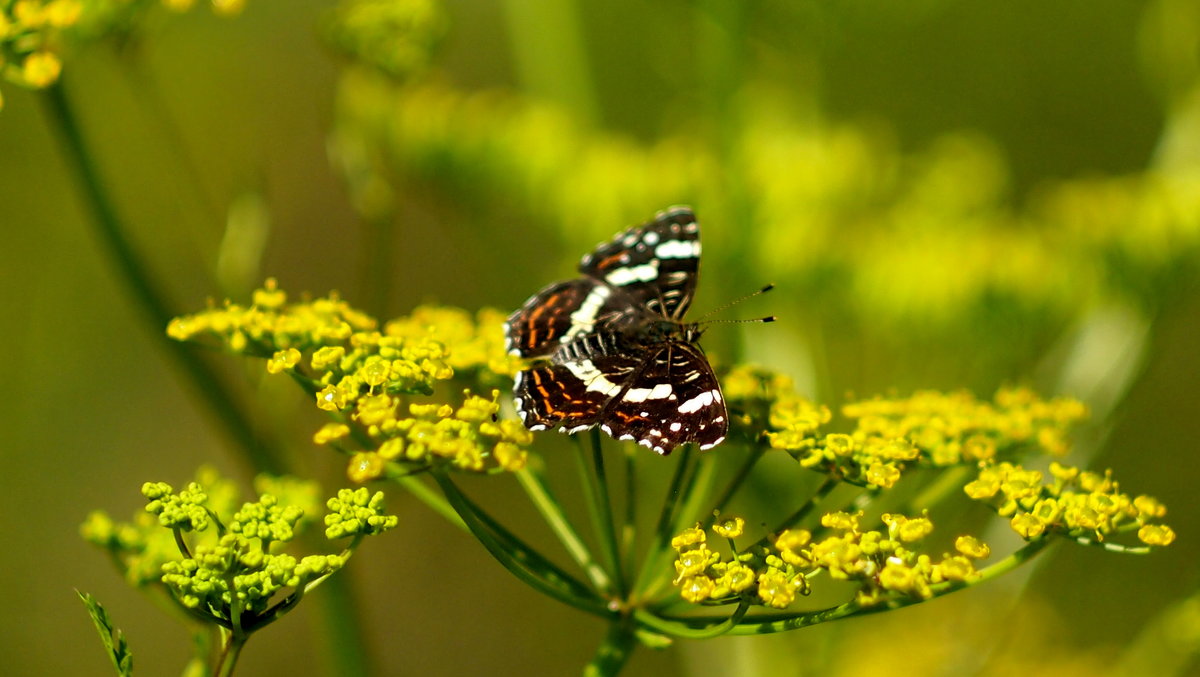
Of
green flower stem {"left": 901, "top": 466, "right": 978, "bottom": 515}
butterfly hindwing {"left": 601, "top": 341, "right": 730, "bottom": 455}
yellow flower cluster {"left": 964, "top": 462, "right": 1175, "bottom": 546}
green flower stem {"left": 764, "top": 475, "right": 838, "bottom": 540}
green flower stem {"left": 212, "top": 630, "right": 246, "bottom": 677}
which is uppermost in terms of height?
green flower stem {"left": 212, "top": 630, "right": 246, "bottom": 677}

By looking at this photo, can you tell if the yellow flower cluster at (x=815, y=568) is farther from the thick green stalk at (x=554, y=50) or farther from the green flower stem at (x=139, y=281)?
the thick green stalk at (x=554, y=50)

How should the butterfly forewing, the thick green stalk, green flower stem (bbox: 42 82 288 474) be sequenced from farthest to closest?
the thick green stalk
the butterfly forewing
green flower stem (bbox: 42 82 288 474)

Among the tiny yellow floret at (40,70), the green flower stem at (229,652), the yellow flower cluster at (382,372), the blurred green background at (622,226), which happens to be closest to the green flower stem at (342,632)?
the blurred green background at (622,226)

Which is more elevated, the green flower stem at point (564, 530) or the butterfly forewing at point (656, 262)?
the butterfly forewing at point (656, 262)

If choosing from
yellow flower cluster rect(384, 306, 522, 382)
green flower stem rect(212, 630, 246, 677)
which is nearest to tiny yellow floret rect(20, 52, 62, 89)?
yellow flower cluster rect(384, 306, 522, 382)

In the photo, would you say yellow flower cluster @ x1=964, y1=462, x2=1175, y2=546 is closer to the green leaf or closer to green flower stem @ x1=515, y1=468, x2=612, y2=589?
green flower stem @ x1=515, y1=468, x2=612, y2=589

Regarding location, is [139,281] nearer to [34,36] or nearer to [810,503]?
[34,36]

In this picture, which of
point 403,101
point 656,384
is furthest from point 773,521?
point 403,101
